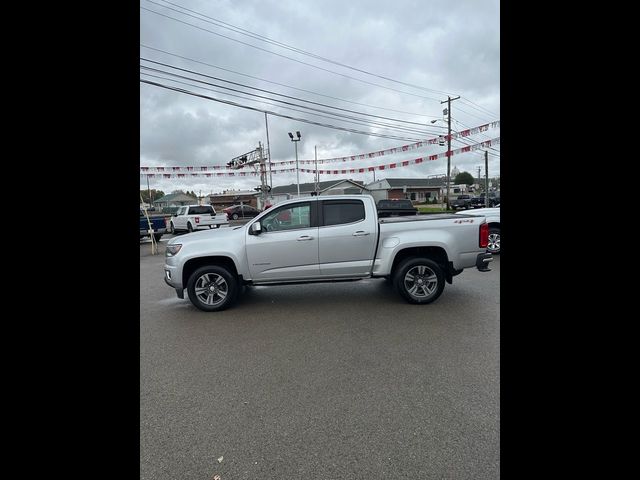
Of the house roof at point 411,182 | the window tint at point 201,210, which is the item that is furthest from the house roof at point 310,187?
the window tint at point 201,210

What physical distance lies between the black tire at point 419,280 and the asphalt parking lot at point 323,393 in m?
0.21

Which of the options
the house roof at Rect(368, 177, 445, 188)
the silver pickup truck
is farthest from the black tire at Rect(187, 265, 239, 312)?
the house roof at Rect(368, 177, 445, 188)

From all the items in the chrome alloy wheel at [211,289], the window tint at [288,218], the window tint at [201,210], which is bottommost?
the chrome alloy wheel at [211,289]

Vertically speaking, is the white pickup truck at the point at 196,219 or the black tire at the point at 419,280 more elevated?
the white pickup truck at the point at 196,219

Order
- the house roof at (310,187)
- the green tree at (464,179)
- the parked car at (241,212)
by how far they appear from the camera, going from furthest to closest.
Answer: the green tree at (464,179)
the house roof at (310,187)
the parked car at (241,212)

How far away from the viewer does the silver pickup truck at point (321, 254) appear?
17.2 ft

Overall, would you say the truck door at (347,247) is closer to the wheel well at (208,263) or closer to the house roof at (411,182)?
the wheel well at (208,263)

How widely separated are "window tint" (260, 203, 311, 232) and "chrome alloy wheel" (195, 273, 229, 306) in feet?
3.81

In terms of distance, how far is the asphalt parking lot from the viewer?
212cm

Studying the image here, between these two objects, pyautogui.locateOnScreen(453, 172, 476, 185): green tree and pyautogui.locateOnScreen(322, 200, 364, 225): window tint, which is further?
pyautogui.locateOnScreen(453, 172, 476, 185): green tree

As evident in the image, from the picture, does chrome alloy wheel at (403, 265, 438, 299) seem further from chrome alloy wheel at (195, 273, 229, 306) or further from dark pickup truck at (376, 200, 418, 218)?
dark pickup truck at (376, 200, 418, 218)

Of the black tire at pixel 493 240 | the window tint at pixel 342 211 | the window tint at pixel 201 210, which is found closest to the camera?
the window tint at pixel 342 211

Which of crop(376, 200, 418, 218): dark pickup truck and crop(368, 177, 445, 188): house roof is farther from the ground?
crop(368, 177, 445, 188): house roof
